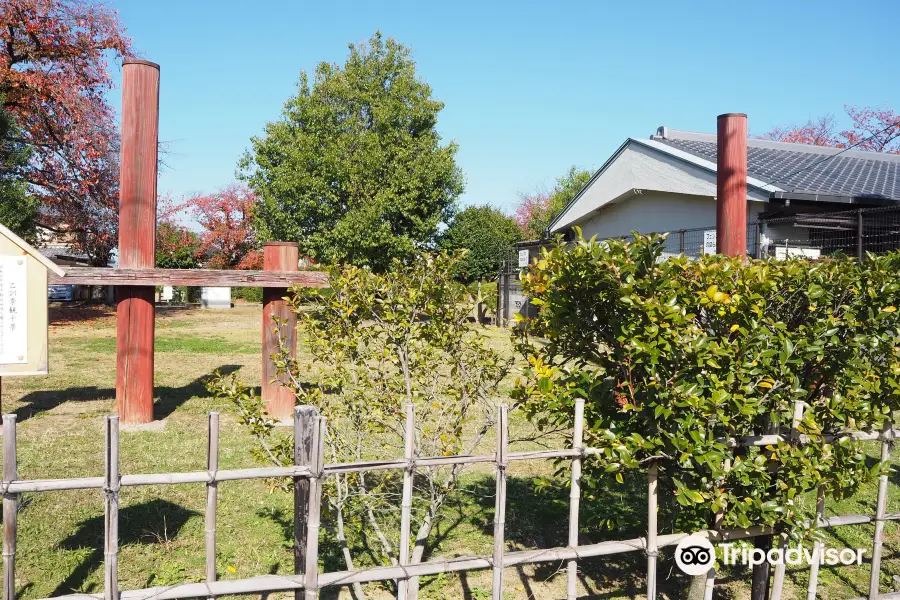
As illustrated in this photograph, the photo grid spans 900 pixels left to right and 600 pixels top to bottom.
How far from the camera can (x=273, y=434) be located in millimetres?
7359

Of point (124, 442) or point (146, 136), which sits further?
point (146, 136)

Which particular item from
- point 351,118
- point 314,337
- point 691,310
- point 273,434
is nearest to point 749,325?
point 691,310

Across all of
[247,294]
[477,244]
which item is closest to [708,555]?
[477,244]

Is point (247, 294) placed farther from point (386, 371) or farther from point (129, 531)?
point (386, 371)

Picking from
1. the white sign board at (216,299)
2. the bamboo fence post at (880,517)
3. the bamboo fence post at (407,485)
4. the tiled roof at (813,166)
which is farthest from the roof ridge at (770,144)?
the white sign board at (216,299)

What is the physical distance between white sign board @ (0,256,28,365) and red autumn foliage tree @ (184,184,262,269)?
34.2 meters

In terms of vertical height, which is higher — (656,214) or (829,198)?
(656,214)

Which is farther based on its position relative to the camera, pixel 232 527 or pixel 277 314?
pixel 277 314

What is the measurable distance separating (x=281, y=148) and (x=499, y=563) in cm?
2146

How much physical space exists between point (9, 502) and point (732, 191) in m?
4.30

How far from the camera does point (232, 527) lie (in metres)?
4.65

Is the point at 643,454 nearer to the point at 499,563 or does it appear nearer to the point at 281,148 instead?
the point at 499,563

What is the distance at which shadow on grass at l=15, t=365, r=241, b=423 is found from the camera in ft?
27.7

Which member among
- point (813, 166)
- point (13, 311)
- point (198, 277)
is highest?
point (813, 166)
